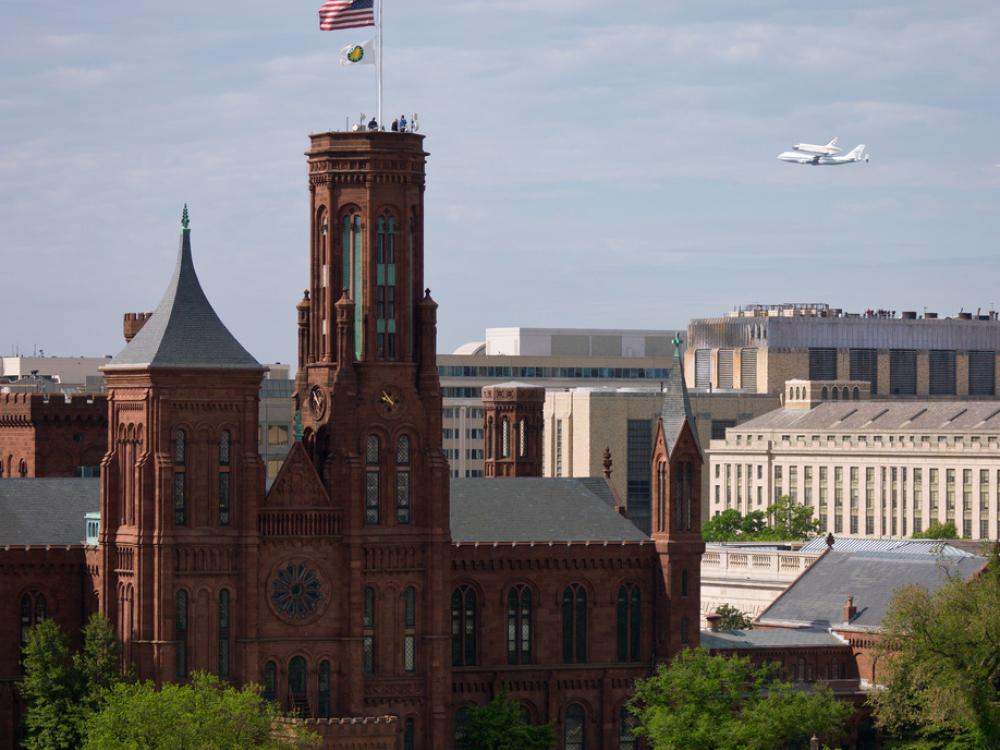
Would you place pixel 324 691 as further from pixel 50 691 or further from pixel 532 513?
pixel 532 513

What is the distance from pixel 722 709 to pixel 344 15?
3714cm

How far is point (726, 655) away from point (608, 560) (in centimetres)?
859

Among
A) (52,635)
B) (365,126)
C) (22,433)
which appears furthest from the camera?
(22,433)

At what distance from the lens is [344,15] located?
147 meters

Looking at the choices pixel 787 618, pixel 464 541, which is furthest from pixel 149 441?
pixel 787 618

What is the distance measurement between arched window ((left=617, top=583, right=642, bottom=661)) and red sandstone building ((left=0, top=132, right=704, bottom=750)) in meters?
0.14

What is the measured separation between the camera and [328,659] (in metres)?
144

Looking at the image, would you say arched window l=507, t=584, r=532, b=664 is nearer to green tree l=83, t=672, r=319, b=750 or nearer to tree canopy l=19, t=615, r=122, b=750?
green tree l=83, t=672, r=319, b=750

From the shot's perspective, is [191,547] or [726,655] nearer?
[191,547]

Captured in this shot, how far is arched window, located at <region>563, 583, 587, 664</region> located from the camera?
153375mm

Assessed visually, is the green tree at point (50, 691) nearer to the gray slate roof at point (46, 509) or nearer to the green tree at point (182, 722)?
the green tree at point (182, 722)

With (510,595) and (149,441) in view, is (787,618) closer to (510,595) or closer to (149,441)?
(510,595)

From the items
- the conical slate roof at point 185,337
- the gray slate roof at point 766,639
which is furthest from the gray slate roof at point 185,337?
the gray slate roof at point 766,639

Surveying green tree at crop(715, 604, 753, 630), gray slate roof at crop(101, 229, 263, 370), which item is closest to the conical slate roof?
gray slate roof at crop(101, 229, 263, 370)
